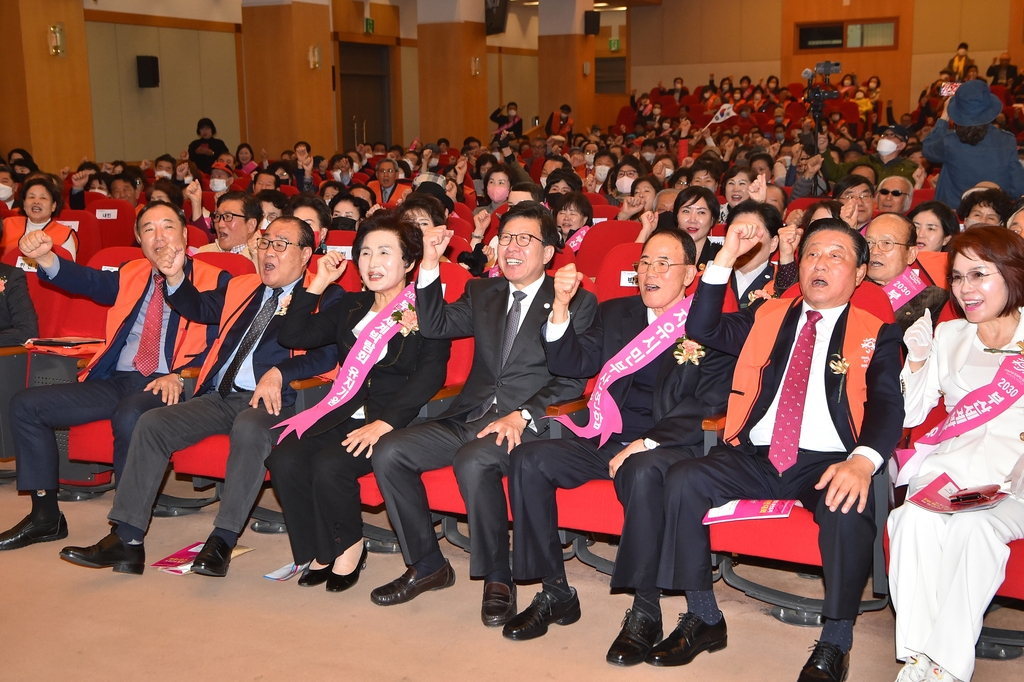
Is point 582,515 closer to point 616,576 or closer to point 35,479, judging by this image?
point 616,576

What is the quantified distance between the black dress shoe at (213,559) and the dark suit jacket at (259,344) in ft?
1.65

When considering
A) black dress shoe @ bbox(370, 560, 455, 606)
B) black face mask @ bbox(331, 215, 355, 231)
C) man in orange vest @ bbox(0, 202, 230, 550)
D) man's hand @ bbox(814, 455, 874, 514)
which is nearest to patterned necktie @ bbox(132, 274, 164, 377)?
man in orange vest @ bbox(0, 202, 230, 550)

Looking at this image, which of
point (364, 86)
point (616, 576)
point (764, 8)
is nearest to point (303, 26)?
point (364, 86)

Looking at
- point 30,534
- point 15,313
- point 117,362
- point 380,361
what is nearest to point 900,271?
point 380,361

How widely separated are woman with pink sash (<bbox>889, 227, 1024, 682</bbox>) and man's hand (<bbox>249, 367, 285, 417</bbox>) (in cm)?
190

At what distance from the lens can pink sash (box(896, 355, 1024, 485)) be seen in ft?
7.82

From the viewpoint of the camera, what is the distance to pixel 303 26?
1323cm

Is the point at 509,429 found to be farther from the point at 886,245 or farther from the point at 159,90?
the point at 159,90

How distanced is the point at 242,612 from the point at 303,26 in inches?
461

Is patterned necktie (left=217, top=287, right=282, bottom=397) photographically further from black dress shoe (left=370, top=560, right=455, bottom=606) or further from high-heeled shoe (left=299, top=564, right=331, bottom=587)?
black dress shoe (left=370, top=560, right=455, bottom=606)

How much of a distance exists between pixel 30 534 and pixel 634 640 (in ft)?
7.08

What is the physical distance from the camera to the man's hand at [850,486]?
7.55 feet

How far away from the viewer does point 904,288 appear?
3.15m

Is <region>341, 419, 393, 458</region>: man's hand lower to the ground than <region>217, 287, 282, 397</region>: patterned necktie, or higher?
lower
